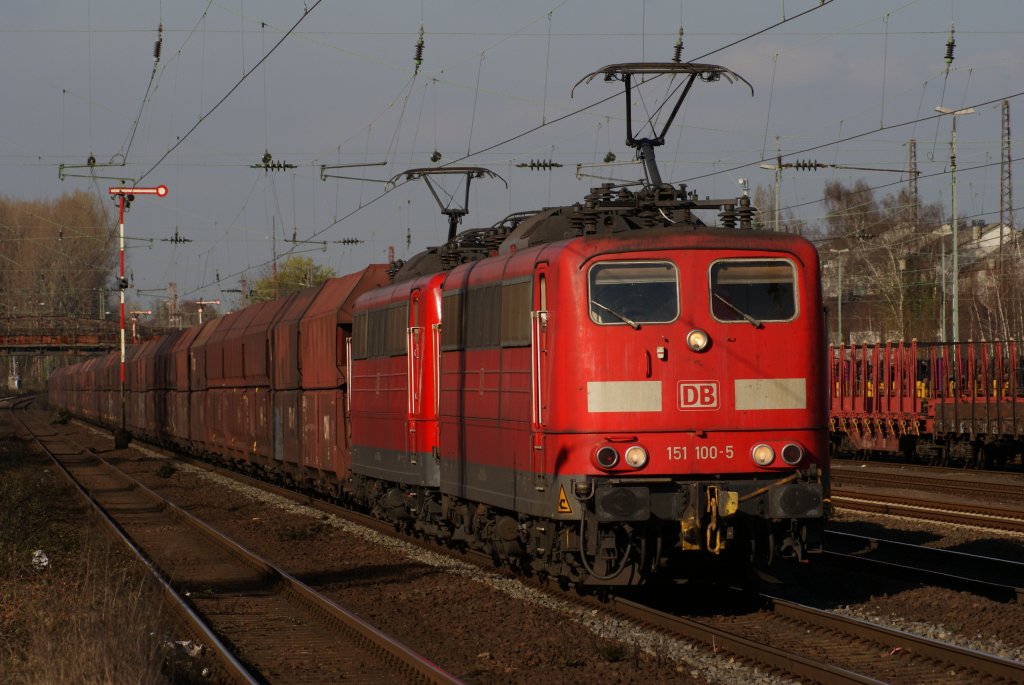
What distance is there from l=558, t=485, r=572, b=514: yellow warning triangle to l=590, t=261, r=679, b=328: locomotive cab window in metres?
1.51

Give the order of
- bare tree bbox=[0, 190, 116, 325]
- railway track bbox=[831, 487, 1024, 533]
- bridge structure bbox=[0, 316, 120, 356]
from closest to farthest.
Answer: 1. railway track bbox=[831, 487, 1024, 533]
2. bridge structure bbox=[0, 316, 120, 356]
3. bare tree bbox=[0, 190, 116, 325]

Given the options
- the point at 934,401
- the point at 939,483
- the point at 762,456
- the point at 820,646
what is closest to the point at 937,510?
the point at 939,483

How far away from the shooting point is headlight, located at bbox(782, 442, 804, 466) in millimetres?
11508

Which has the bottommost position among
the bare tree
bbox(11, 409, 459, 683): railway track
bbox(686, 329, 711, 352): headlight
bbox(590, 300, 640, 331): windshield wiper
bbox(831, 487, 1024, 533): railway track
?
bbox(11, 409, 459, 683): railway track

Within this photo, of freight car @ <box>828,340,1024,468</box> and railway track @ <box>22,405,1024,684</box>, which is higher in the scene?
freight car @ <box>828,340,1024,468</box>

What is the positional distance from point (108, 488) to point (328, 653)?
68.1 ft

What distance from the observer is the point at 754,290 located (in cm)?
1180

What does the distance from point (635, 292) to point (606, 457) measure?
1.50 m

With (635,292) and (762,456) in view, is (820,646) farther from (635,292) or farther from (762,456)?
(635,292)

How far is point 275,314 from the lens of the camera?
29.6 m

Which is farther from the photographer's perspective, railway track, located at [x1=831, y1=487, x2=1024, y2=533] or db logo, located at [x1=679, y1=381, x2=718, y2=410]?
railway track, located at [x1=831, y1=487, x2=1024, y2=533]

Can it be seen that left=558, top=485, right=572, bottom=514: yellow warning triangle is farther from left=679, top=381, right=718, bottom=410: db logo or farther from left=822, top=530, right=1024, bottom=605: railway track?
left=822, top=530, right=1024, bottom=605: railway track

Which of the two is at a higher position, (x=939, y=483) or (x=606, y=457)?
(x=606, y=457)

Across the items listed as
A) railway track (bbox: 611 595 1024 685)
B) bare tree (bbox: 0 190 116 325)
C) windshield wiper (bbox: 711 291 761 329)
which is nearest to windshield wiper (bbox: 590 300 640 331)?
windshield wiper (bbox: 711 291 761 329)
